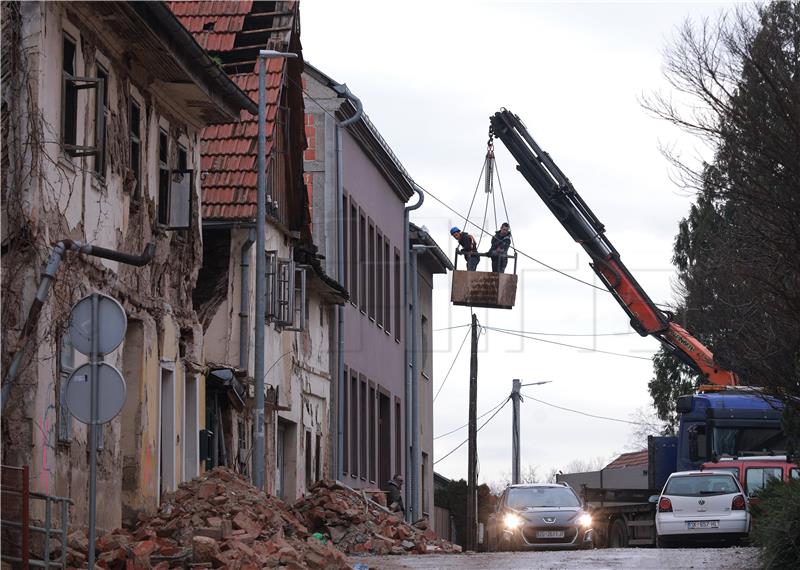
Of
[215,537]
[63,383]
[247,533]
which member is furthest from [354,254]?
[63,383]

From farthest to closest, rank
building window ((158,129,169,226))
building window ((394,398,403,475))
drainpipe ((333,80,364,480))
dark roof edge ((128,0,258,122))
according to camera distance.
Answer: building window ((394,398,403,475))
drainpipe ((333,80,364,480))
building window ((158,129,169,226))
dark roof edge ((128,0,258,122))

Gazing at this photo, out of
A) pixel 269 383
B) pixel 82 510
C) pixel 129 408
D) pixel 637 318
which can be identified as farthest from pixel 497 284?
pixel 82 510

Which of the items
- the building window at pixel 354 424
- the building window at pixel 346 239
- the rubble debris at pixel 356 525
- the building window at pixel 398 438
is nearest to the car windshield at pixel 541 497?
the rubble debris at pixel 356 525

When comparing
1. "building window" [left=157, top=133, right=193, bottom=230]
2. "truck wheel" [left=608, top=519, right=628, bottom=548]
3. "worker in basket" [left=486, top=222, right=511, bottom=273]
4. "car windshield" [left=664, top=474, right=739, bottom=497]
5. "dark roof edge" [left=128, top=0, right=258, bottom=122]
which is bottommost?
"truck wheel" [left=608, top=519, right=628, bottom=548]

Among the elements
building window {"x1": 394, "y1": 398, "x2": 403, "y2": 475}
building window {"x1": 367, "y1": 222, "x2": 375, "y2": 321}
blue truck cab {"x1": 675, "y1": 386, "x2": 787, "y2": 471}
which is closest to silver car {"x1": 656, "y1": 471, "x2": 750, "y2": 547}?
blue truck cab {"x1": 675, "y1": 386, "x2": 787, "y2": 471}

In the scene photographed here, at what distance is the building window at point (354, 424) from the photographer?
126 ft

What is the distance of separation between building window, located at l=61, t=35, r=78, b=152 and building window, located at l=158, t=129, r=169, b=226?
4228 mm

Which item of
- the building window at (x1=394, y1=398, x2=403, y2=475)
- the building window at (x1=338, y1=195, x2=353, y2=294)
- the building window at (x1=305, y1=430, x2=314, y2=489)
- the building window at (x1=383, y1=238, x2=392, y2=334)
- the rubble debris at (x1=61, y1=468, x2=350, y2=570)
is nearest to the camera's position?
the rubble debris at (x1=61, y1=468, x2=350, y2=570)

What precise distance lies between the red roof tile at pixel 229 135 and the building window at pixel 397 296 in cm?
1487

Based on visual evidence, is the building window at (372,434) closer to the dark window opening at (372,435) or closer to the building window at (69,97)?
the dark window opening at (372,435)

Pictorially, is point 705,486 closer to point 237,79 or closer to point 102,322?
point 237,79

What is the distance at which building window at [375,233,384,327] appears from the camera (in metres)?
41.7

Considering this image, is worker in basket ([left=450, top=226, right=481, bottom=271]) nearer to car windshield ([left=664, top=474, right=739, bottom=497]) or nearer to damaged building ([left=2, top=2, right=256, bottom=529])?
car windshield ([left=664, top=474, right=739, bottom=497])

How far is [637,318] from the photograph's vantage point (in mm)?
36062
